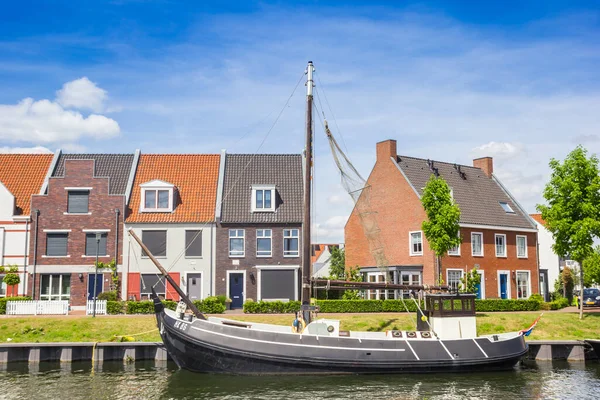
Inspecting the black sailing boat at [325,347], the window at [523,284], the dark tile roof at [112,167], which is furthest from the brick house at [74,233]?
the window at [523,284]

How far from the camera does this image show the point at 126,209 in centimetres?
4481

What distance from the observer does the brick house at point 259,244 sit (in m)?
44.1

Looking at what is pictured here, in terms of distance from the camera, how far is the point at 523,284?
165ft

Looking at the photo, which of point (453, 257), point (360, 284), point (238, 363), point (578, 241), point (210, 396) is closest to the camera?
point (210, 396)

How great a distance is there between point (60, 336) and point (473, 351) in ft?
68.4

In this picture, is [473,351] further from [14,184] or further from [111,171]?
[14,184]

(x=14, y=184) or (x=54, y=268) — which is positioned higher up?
(x=14, y=184)

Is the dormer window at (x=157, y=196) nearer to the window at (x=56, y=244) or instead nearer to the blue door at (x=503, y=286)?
the window at (x=56, y=244)

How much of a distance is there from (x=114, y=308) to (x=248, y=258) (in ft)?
37.6

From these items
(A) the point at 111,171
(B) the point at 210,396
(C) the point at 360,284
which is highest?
(A) the point at 111,171

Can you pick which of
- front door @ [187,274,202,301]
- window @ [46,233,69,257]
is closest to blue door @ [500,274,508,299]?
front door @ [187,274,202,301]

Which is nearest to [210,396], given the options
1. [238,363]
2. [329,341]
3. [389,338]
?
[238,363]

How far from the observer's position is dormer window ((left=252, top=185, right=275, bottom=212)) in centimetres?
4538

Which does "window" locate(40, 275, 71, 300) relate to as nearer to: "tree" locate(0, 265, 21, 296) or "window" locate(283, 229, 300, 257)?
"tree" locate(0, 265, 21, 296)
